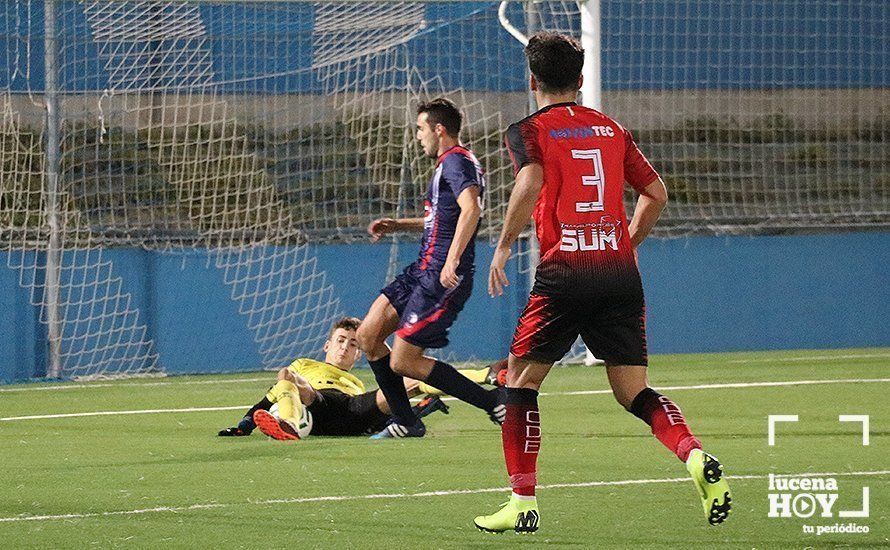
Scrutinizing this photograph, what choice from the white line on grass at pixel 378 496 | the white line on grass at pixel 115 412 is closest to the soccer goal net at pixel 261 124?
the white line on grass at pixel 115 412

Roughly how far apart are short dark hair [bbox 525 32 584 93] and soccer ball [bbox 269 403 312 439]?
383 centimetres

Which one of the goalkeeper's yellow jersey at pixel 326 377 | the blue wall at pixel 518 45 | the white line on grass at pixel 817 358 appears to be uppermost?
the blue wall at pixel 518 45

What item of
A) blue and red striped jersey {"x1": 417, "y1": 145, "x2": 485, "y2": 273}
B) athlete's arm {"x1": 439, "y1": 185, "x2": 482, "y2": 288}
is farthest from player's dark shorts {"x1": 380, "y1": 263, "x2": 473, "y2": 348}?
athlete's arm {"x1": 439, "y1": 185, "x2": 482, "y2": 288}

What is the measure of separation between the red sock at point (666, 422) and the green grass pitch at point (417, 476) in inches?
13.2

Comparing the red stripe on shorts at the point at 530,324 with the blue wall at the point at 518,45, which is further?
the blue wall at the point at 518,45

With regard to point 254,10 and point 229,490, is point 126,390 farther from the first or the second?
point 229,490

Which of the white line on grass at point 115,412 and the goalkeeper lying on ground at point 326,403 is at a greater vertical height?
the goalkeeper lying on ground at point 326,403

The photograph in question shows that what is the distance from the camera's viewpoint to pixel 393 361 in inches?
364

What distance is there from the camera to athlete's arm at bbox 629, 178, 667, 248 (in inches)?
252

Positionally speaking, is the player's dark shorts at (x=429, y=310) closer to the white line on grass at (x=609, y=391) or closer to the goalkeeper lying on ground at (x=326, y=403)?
the goalkeeper lying on ground at (x=326, y=403)

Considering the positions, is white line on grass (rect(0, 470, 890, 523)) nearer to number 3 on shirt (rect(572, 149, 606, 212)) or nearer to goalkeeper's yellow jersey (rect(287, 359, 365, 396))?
number 3 on shirt (rect(572, 149, 606, 212))

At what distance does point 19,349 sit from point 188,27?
11.6ft

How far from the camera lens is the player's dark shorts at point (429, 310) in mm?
9180

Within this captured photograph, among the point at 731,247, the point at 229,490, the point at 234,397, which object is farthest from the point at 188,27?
the point at 229,490
